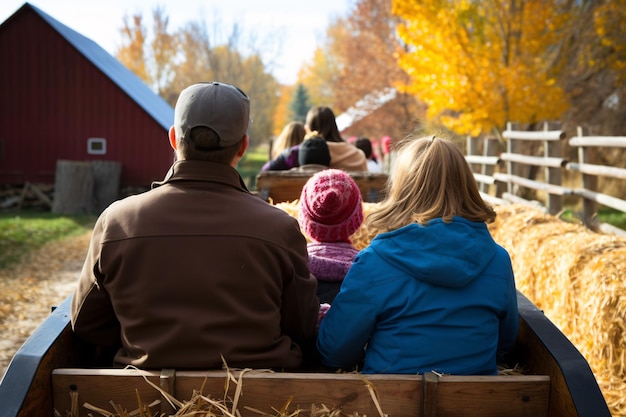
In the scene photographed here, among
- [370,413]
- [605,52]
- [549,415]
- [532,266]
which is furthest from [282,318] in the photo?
[605,52]

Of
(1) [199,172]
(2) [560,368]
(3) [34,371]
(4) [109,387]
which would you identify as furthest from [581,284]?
(3) [34,371]

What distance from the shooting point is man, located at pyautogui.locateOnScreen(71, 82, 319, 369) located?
202 centimetres

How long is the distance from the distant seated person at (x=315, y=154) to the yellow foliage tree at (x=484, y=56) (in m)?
5.56

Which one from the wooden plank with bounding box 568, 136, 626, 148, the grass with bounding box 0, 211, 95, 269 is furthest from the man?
the grass with bounding box 0, 211, 95, 269

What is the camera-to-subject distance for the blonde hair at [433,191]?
2.24 metres

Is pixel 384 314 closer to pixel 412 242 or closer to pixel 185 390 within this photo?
pixel 412 242

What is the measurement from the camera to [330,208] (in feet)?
8.72

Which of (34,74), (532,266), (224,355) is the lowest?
(532,266)

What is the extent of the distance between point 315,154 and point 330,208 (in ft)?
10.8

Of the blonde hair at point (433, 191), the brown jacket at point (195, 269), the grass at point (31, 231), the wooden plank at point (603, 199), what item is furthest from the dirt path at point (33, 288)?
the wooden plank at point (603, 199)

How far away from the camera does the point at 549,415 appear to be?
207 centimetres

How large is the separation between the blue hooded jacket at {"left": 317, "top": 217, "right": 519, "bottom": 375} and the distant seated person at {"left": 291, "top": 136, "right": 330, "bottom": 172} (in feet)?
12.1

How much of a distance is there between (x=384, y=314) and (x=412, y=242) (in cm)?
26

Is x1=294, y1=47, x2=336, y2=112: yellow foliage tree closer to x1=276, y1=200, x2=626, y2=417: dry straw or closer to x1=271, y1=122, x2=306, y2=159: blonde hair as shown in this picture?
x1=271, y1=122, x2=306, y2=159: blonde hair
